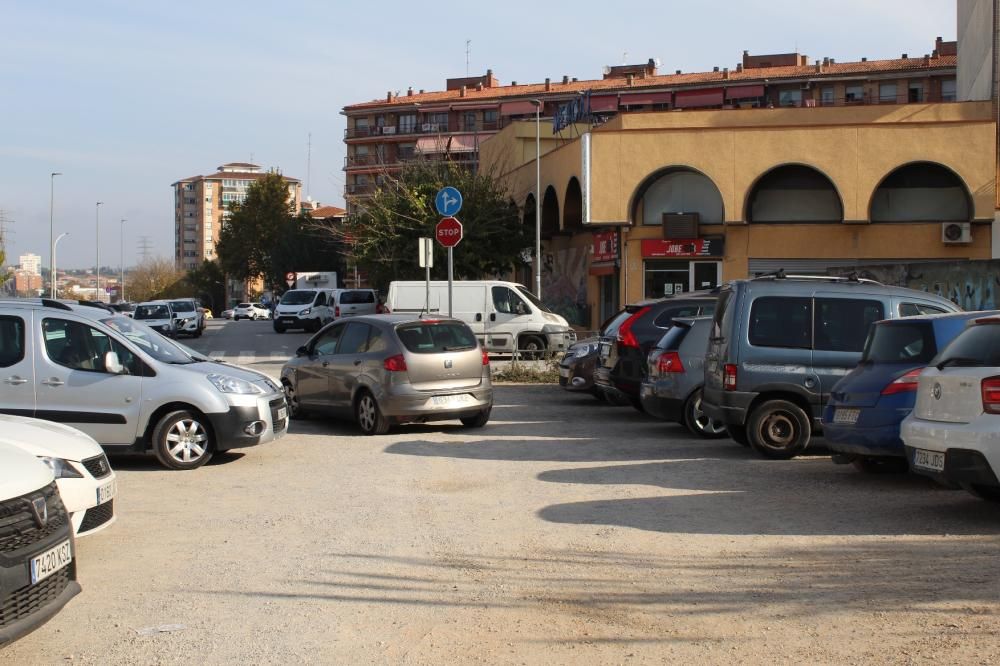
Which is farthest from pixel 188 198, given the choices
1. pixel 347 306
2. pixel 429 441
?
pixel 429 441

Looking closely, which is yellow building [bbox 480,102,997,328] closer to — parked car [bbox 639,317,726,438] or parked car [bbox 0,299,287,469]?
parked car [bbox 639,317,726,438]

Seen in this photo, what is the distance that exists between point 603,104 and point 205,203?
510 ft

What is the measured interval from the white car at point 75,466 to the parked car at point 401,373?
668 centimetres

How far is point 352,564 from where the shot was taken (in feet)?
24.3

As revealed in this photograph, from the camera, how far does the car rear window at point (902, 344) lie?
1035 centimetres

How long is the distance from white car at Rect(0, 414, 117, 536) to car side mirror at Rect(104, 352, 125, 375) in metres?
4.04

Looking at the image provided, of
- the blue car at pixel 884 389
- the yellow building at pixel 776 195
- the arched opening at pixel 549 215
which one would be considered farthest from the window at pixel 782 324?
the arched opening at pixel 549 215

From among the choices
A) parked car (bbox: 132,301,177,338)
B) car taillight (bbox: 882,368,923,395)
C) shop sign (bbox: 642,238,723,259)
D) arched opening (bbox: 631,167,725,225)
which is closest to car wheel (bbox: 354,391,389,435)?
car taillight (bbox: 882,368,923,395)

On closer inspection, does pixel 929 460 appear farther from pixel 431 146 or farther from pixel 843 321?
pixel 431 146

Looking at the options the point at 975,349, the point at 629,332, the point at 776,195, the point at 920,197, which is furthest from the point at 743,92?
the point at 975,349

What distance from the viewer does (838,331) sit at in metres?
12.3

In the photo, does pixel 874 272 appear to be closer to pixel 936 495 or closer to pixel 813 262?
pixel 813 262

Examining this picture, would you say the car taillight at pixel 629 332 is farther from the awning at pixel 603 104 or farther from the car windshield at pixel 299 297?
the car windshield at pixel 299 297

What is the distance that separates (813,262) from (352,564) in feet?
96.2
